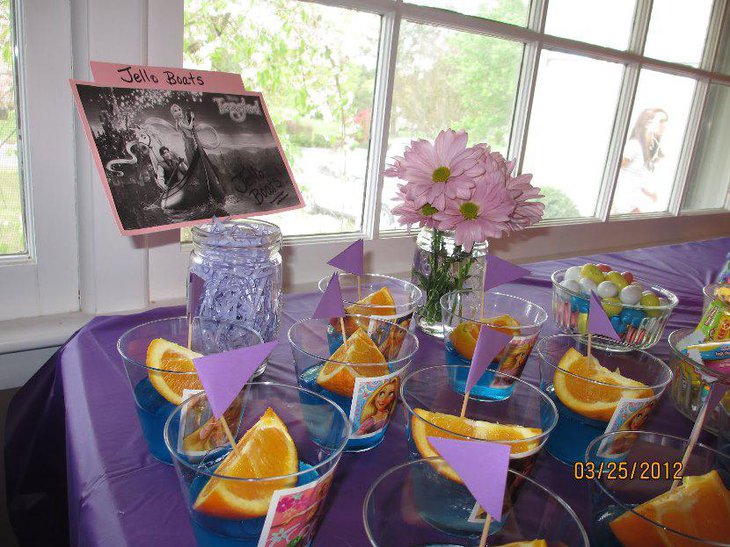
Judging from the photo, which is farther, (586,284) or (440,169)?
(586,284)

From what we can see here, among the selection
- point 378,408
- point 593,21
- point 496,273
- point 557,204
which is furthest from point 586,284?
point 593,21

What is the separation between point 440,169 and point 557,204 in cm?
117

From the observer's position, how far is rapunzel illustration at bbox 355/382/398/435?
24.2 inches

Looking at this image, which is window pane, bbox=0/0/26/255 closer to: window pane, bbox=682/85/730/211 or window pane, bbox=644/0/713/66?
window pane, bbox=644/0/713/66

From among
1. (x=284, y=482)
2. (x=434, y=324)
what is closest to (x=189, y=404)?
(x=284, y=482)

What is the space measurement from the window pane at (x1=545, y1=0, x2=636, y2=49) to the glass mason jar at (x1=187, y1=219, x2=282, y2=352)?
4.06 ft

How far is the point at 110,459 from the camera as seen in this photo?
602 millimetres

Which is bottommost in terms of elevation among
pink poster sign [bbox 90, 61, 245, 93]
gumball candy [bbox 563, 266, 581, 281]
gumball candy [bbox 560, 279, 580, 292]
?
gumball candy [bbox 560, 279, 580, 292]

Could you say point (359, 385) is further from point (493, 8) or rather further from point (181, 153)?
point (493, 8)

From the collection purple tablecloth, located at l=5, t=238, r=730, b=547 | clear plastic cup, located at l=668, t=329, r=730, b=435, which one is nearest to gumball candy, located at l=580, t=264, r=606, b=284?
purple tablecloth, located at l=5, t=238, r=730, b=547

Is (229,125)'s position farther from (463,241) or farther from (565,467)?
(565,467)

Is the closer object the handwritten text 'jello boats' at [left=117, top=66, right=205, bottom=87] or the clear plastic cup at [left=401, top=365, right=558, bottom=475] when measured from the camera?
the clear plastic cup at [left=401, top=365, right=558, bottom=475]

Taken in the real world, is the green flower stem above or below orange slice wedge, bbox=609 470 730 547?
above

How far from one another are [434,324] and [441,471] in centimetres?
48
